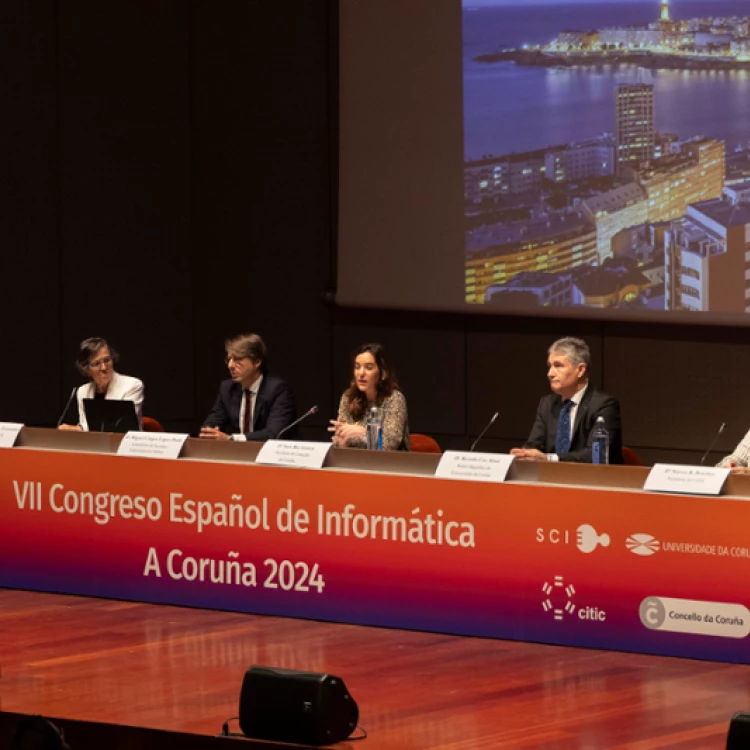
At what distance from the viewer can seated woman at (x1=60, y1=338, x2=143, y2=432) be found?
6.79m

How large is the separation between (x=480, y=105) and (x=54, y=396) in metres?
3.15

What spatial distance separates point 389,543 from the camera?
5215mm

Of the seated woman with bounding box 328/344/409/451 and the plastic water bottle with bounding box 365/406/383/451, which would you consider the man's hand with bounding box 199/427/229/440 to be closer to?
the seated woman with bounding box 328/344/409/451

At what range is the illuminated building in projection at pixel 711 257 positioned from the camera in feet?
25.5

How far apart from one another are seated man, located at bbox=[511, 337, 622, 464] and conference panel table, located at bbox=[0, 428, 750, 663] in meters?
0.73

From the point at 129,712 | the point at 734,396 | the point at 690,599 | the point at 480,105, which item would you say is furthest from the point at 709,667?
the point at 480,105

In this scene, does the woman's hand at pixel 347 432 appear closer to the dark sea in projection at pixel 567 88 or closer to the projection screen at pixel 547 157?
the projection screen at pixel 547 157

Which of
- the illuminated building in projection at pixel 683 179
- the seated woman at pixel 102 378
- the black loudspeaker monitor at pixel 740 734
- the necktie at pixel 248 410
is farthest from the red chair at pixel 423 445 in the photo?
the black loudspeaker monitor at pixel 740 734

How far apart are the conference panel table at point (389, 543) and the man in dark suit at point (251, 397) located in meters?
0.87

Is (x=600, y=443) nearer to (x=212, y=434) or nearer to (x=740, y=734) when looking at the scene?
(x=212, y=434)

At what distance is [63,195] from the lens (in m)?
9.52

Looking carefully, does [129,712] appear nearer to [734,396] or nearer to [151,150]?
[734,396]

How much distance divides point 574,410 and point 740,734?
2.86 m

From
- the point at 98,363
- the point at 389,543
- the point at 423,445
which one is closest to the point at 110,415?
the point at 98,363
